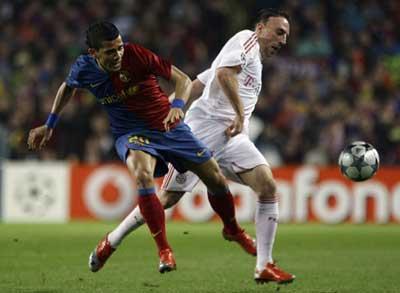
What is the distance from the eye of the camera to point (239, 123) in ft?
26.8

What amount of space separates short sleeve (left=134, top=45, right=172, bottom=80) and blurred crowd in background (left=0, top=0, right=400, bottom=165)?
9.74 metres

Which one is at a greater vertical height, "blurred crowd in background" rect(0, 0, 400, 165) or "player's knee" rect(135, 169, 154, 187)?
"blurred crowd in background" rect(0, 0, 400, 165)

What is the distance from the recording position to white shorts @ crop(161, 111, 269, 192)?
8508 mm

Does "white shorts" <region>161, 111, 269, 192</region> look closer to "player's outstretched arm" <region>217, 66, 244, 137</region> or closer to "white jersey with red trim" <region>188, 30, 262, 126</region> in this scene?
"white jersey with red trim" <region>188, 30, 262, 126</region>

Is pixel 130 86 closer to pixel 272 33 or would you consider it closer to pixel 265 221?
pixel 272 33

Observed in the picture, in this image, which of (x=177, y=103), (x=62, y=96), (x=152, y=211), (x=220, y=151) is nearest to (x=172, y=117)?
(x=177, y=103)

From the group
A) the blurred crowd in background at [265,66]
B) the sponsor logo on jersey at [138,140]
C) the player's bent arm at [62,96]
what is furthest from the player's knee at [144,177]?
the blurred crowd in background at [265,66]

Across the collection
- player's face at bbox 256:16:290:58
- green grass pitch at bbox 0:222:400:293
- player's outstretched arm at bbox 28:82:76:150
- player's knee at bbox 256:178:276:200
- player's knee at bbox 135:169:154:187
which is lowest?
green grass pitch at bbox 0:222:400:293

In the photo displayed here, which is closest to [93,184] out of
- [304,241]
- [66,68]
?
[66,68]

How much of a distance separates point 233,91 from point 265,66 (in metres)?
11.2

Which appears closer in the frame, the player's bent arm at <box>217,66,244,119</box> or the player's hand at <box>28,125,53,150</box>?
the player's hand at <box>28,125,53,150</box>

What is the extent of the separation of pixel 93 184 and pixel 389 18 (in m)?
7.30

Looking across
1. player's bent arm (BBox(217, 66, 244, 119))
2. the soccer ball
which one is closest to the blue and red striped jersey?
player's bent arm (BBox(217, 66, 244, 119))

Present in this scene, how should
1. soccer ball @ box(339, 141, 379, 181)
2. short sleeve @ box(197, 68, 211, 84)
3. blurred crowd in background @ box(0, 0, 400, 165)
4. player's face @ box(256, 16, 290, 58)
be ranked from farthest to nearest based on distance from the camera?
1. blurred crowd in background @ box(0, 0, 400, 165)
2. soccer ball @ box(339, 141, 379, 181)
3. short sleeve @ box(197, 68, 211, 84)
4. player's face @ box(256, 16, 290, 58)
